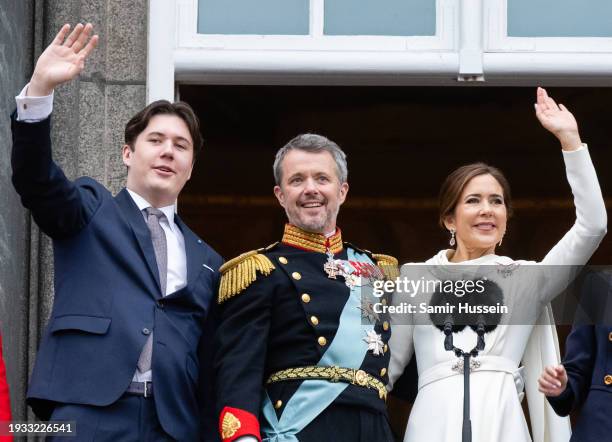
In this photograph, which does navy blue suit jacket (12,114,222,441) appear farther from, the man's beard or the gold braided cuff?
the man's beard

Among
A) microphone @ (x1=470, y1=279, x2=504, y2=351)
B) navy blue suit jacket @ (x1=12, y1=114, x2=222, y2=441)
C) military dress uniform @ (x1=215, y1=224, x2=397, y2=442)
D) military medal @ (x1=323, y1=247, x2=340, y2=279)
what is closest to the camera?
navy blue suit jacket @ (x1=12, y1=114, x2=222, y2=441)

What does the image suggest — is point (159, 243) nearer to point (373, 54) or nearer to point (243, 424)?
point (243, 424)

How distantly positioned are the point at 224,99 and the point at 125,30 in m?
3.21

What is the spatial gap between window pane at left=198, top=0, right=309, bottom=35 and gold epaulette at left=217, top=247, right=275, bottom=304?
4.72 ft

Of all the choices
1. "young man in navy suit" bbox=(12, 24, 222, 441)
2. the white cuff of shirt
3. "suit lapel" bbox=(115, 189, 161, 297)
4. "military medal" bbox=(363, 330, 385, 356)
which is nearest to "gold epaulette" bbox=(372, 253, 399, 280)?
"military medal" bbox=(363, 330, 385, 356)

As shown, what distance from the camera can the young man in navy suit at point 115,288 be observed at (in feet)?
18.0

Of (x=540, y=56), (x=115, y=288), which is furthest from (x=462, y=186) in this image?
(x=115, y=288)

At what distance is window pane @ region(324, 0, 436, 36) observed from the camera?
23.4ft

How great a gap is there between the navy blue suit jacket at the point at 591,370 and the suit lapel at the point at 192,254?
130 cm

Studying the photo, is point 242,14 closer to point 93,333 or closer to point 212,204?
point 93,333

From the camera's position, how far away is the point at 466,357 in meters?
6.11

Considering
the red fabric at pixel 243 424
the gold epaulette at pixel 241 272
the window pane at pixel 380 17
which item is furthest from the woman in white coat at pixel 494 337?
the window pane at pixel 380 17

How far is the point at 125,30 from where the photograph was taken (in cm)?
715

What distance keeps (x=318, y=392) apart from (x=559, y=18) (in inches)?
87.3
